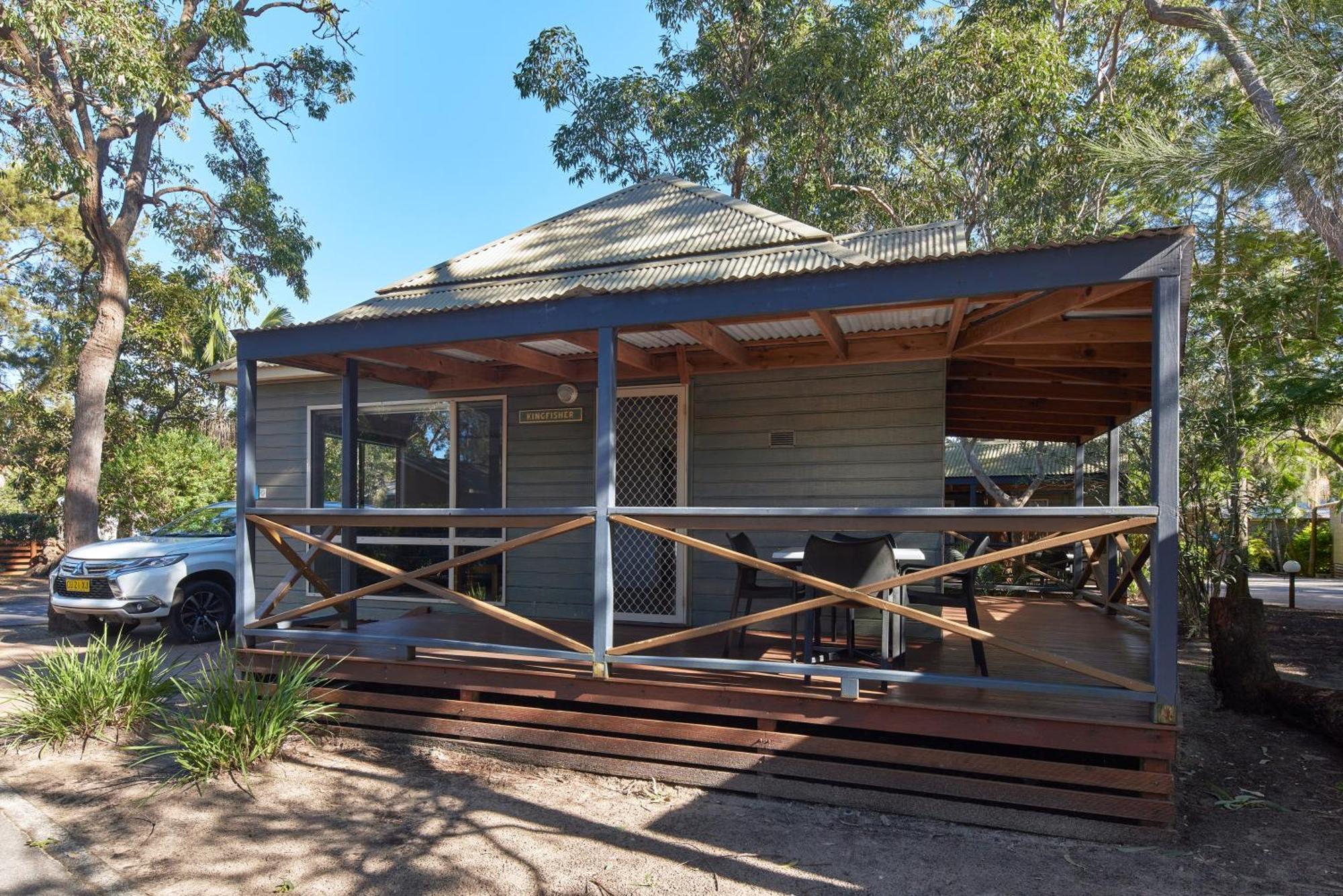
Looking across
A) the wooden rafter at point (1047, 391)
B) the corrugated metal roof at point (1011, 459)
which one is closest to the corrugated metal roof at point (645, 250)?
the wooden rafter at point (1047, 391)

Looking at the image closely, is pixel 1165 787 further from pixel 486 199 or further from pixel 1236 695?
pixel 486 199

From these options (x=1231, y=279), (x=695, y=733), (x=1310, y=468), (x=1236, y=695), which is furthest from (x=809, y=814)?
(x=1310, y=468)

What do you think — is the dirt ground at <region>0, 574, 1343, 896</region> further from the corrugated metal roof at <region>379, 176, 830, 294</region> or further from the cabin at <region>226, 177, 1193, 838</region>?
the corrugated metal roof at <region>379, 176, 830, 294</region>

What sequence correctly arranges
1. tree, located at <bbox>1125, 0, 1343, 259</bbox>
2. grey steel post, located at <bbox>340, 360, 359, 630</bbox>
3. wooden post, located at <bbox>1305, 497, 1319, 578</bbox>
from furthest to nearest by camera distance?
wooden post, located at <bbox>1305, 497, 1319, 578</bbox> → grey steel post, located at <bbox>340, 360, 359, 630</bbox> → tree, located at <bbox>1125, 0, 1343, 259</bbox>

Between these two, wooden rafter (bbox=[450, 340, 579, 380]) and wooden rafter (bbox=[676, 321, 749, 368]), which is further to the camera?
wooden rafter (bbox=[450, 340, 579, 380])

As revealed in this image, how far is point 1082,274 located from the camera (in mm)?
3686

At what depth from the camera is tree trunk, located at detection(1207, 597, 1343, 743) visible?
5.45 m

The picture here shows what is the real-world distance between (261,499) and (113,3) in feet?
22.2

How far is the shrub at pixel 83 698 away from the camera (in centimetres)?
484

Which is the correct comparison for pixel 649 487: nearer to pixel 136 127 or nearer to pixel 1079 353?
pixel 1079 353

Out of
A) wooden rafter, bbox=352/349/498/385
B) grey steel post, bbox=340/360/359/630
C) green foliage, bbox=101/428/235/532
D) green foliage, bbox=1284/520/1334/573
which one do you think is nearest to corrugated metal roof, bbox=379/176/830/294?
wooden rafter, bbox=352/349/498/385

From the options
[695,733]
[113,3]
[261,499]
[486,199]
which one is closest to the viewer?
[695,733]

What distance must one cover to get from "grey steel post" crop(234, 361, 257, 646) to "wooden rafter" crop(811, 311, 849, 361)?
12.7ft

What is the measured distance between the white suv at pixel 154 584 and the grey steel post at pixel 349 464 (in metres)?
2.10
